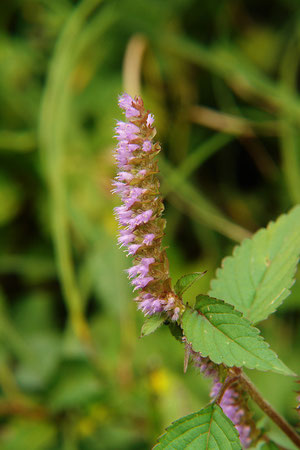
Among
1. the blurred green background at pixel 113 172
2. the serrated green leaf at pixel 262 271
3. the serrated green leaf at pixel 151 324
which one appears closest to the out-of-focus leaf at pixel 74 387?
the blurred green background at pixel 113 172

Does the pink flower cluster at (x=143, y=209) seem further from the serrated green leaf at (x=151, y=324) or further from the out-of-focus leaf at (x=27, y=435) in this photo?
the out-of-focus leaf at (x=27, y=435)

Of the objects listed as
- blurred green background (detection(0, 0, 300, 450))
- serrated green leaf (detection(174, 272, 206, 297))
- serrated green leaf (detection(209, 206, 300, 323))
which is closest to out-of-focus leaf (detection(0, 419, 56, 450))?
blurred green background (detection(0, 0, 300, 450))

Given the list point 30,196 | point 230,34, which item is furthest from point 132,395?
point 230,34

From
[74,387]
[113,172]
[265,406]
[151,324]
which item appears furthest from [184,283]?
[113,172]

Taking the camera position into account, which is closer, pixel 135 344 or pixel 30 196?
pixel 135 344

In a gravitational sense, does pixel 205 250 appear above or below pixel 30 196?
below

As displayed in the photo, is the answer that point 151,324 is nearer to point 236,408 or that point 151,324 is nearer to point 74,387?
point 236,408

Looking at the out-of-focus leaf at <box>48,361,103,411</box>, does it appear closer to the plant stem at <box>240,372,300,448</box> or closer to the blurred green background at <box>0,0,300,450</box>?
the blurred green background at <box>0,0,300,450</box>

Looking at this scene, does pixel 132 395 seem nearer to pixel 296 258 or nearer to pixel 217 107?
pixel 296 258
